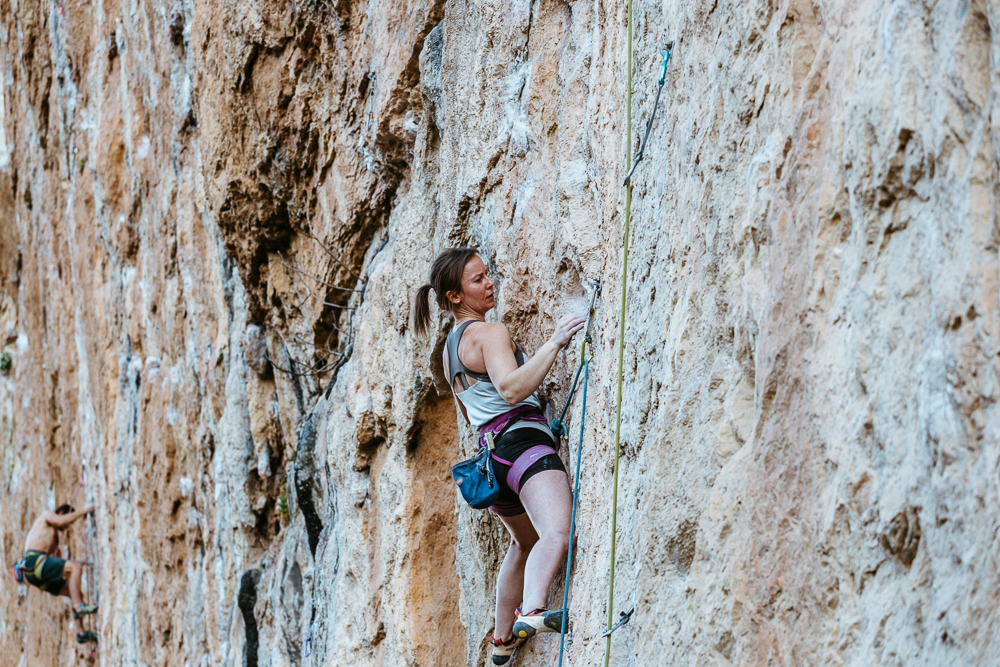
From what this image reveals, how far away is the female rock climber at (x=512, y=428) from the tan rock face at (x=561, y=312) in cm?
13

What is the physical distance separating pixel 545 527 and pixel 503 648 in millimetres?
748

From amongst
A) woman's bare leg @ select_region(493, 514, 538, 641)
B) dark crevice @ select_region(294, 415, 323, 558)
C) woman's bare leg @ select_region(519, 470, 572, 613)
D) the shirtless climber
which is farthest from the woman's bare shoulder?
the shirtless climber

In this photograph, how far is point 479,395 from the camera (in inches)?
151

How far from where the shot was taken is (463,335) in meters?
3.89

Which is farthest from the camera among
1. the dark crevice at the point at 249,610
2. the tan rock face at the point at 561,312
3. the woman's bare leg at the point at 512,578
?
the dark crevice at the point at 249,610

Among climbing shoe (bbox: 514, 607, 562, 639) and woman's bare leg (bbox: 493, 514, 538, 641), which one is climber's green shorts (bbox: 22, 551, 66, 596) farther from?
climbing shoe (bbox: 514, 607, 562, 639)

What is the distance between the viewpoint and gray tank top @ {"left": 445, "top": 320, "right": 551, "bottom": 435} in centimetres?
379

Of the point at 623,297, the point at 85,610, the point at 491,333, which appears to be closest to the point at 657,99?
the point at 623,297

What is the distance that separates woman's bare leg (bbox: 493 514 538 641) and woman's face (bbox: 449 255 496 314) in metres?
0.92

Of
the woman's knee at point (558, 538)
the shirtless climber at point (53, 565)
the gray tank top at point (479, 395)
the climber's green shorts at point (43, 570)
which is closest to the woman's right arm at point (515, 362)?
the gray tank top at point (479, 395)

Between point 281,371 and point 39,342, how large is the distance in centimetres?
965

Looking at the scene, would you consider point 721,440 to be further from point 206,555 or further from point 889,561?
point 206,555

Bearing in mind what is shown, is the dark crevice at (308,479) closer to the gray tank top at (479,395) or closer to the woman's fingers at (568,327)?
the gray tank top at (479,395)

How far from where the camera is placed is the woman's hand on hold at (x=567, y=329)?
353cm
